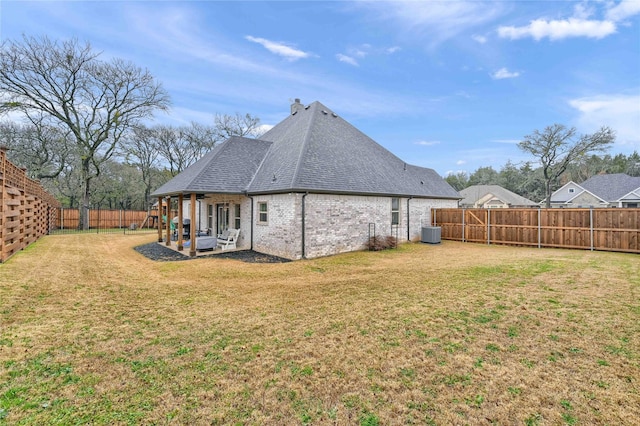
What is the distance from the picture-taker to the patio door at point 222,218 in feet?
47.0

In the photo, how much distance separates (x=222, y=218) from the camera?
1469 cm

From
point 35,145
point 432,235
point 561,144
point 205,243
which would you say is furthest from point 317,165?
point 561,144

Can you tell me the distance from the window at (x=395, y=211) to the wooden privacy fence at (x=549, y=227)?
13.0 ft

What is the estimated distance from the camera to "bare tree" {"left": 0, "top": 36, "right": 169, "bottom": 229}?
19.2m

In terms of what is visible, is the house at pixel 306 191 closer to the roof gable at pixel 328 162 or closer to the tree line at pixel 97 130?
the roof gable at pixel 328 162

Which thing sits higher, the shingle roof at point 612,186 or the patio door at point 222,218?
the shingle roof at point 612,186

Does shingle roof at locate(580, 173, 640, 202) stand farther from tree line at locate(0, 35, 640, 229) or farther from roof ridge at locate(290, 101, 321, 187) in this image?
roof ridge at locate(290, 101, 321, 187)

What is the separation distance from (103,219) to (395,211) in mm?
27041

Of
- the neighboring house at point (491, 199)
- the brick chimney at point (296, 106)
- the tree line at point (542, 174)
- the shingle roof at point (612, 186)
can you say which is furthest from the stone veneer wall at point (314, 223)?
the tree line at point (542, 174)

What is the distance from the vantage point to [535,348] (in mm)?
3664

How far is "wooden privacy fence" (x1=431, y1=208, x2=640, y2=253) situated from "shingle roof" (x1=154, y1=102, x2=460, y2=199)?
9.23ft

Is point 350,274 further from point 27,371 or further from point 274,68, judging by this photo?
point 274,68

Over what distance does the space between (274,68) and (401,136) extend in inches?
759

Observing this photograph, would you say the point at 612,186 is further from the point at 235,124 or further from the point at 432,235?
the point at 235,124
